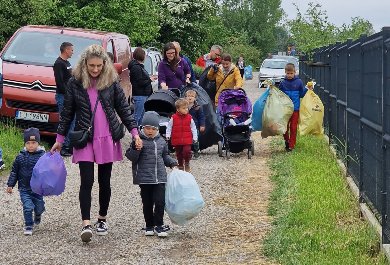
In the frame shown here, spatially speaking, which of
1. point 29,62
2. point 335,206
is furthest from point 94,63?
point 29,62

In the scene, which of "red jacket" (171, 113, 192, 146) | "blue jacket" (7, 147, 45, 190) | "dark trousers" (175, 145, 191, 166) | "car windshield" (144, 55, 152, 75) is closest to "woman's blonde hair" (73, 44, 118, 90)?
"blue jacket" (7, 147, 45, 190)

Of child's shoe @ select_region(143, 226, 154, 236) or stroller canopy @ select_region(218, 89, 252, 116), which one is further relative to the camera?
stroller canopy @ select_region(218, 89, 252, 116)

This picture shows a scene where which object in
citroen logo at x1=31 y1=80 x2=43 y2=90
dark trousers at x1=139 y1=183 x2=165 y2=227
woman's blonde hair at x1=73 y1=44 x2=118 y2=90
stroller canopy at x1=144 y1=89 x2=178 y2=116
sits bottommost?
dark trousers at x1=139 y1=183 x2=165 y2=227

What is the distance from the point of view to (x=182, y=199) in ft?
30.0

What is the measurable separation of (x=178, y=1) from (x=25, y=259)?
4657 cm

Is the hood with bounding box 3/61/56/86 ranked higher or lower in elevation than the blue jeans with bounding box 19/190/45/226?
higher

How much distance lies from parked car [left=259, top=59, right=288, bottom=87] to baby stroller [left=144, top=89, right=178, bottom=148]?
3098 cm

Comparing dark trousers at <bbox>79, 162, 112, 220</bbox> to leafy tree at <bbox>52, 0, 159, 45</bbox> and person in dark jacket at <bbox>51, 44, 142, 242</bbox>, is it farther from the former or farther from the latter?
leafy tree at <bbox>52, 0, 159, 45</bbox>

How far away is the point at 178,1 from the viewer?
177 feet

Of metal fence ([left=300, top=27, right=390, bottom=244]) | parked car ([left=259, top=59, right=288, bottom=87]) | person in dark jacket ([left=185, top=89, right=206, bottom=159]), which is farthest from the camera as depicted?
parked car ([left=259, top=59, right=288, bottom=87])

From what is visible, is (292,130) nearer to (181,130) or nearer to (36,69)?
(181,130)

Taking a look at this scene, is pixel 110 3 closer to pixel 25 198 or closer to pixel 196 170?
pixel 196 170

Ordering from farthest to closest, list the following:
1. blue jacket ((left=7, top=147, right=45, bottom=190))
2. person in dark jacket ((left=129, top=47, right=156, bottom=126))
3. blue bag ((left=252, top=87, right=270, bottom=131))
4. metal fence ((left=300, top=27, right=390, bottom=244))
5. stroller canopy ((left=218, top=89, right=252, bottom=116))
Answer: person in dark jacket ((left=129, top=47, right=156, bottom=126))
blue bag ((left=252, top=87, right=270, bottom=131))
stroller canopy ((left=218, top=89, right=252, bottom=116))
blue jacket ((left=7, top=147, right=45, bottom=190))
metal fence ((left=300, top=27, right=390, bottom=244))

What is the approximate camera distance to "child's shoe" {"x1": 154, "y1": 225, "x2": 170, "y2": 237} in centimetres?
912
